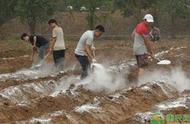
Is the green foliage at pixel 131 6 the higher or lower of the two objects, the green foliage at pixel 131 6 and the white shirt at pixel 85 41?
the lower

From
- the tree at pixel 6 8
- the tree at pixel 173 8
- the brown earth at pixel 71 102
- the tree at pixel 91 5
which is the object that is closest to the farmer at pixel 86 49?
the brown earth at pixel 71 102

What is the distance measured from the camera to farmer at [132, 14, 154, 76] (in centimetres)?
1122

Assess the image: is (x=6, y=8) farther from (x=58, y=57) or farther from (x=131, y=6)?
(x=58, y=57)

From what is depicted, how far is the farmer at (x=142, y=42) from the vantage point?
36.8ft

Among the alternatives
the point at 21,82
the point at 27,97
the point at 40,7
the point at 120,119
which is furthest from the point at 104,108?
the point at 40,7

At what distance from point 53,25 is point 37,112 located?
4237 millimetres

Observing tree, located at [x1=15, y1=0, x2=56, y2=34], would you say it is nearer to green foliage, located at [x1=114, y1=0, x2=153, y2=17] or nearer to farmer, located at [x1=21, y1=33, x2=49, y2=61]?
green foliage, located at [x1=114, y1=0, x2=153, y2=17]

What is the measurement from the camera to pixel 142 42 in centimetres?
1148

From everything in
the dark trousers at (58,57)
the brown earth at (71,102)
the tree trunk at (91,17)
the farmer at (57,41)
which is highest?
the farmer at (57,41)

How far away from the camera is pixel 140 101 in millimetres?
10070

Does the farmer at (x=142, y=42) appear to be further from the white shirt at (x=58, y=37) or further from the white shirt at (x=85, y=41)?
the white shirt at (x=58, y=37)

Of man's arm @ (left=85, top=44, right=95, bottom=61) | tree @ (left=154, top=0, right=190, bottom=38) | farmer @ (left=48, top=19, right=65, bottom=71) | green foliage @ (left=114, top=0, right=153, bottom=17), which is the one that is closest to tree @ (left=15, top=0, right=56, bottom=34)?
green foliage @ (left=114, top=0, right=153, bottom=17)

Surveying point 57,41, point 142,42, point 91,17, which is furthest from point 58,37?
point 91,17

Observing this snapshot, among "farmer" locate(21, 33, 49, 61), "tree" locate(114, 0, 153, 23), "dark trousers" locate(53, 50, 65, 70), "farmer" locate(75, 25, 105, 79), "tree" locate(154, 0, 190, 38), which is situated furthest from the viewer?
"tree" locate(114, 0, 153, 23)
